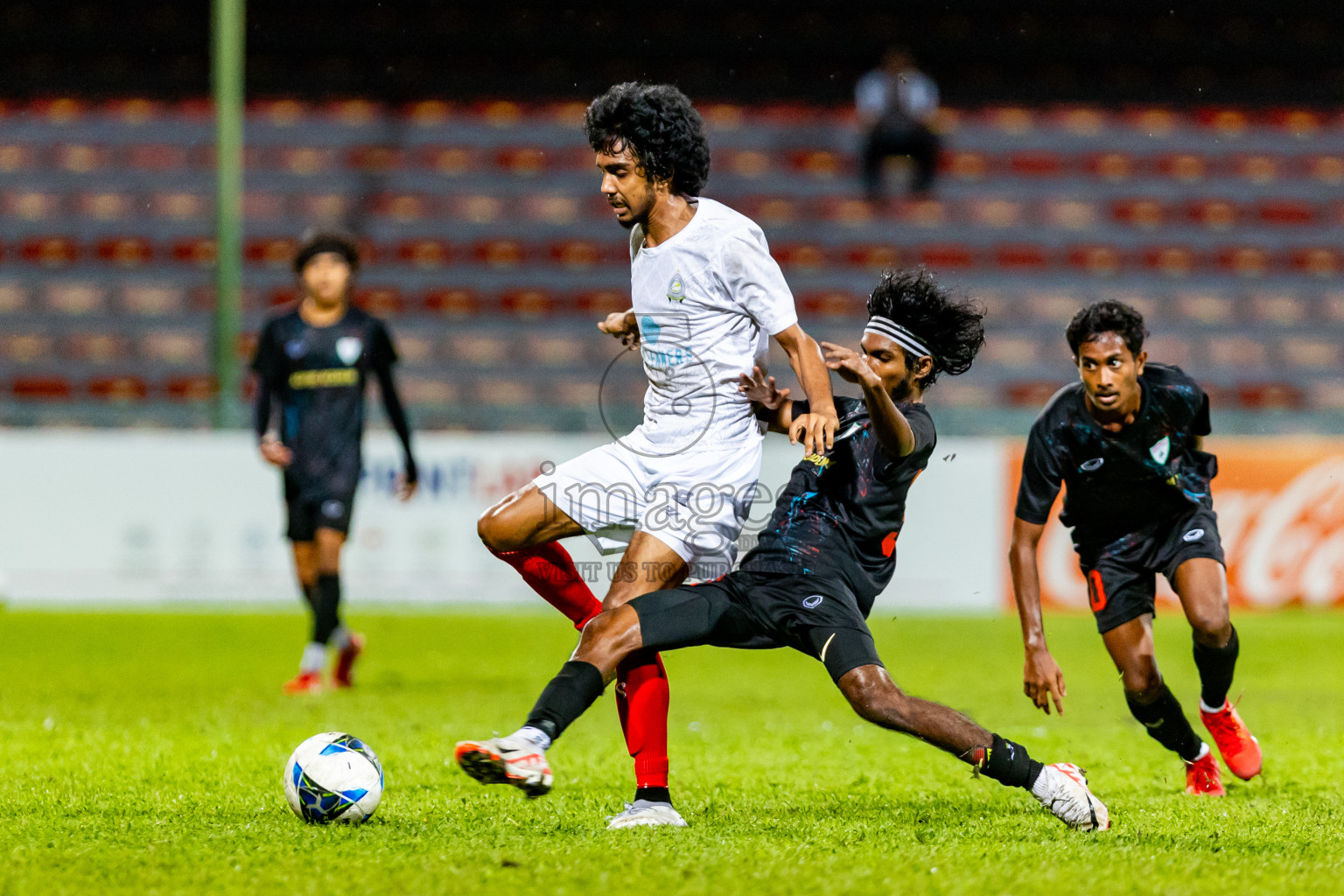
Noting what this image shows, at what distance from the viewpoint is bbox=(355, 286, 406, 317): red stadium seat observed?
49.6ft

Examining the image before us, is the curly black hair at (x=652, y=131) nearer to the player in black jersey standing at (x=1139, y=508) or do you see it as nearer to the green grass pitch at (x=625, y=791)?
the player in black jersey standing at (x=1139, y=508)

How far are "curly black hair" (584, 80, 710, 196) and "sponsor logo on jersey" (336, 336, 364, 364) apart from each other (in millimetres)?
3516

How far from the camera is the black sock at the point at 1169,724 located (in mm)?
4773

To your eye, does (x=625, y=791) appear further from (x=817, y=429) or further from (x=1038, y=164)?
(x=1038, y=164)

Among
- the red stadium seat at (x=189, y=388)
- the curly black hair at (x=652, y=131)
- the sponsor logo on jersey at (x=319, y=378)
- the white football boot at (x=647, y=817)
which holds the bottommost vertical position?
the red stadium seat at (x=189, y=388)

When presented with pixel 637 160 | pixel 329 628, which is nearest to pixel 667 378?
pixel 637 160

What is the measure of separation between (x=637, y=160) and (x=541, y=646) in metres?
5.69

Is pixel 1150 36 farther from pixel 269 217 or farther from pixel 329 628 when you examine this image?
pixel 329 628

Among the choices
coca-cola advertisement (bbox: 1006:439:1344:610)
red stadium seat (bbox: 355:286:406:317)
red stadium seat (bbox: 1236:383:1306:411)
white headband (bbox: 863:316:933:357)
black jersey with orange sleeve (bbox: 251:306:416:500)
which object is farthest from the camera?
red stadium seat (bbox: 355:286:406:317)

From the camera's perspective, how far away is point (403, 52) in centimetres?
1680

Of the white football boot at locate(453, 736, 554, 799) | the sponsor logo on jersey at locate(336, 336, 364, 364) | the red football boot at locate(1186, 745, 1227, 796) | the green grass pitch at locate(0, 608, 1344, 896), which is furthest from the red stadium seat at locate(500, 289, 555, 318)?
the white football boot at locate(453, 736, 554, 799)

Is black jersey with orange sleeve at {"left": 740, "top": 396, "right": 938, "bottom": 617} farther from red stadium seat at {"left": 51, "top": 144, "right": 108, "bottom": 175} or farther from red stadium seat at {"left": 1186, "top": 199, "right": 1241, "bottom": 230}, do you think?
red stadium seat at {"left": 51, "top": 144, "right": 108, "bottom": 175}

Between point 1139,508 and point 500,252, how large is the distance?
11.4 meters

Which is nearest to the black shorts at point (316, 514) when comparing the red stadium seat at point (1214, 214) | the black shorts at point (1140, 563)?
the black shorts at point (1140, 563)
